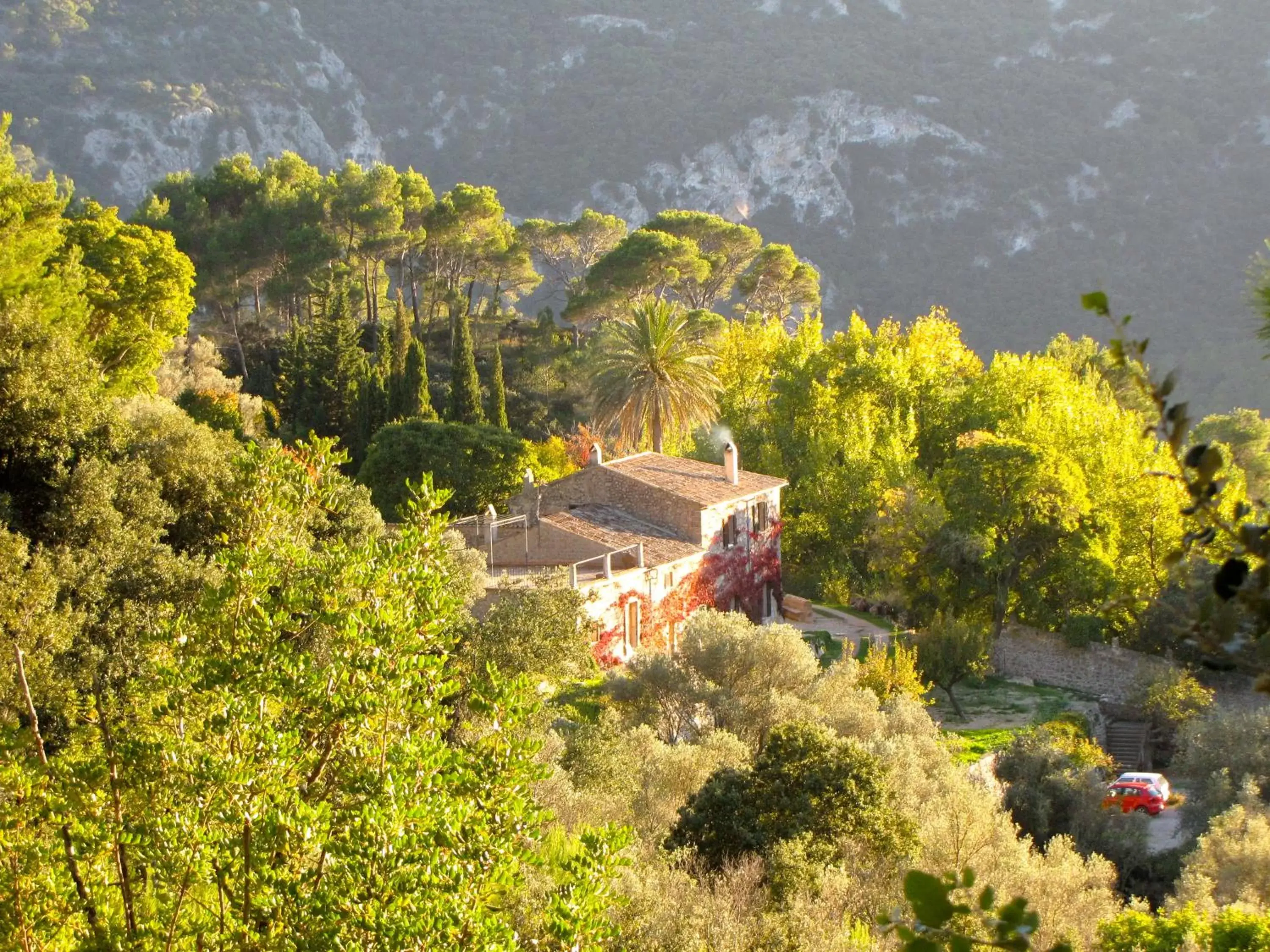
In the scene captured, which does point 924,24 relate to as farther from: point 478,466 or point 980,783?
point 980,783

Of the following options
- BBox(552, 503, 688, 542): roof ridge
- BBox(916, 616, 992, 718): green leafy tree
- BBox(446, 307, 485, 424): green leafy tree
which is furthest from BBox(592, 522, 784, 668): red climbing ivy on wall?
BBox(446, 307, 485, 424): green leafy tree

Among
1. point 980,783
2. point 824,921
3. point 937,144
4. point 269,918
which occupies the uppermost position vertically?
point 937,144

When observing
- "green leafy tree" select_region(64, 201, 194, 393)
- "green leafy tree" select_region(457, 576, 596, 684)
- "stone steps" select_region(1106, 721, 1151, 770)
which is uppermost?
"green leafy tree" select_region(64, 201, 194, 393)

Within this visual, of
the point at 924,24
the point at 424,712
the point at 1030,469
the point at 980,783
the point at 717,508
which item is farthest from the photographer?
the point at 924,24

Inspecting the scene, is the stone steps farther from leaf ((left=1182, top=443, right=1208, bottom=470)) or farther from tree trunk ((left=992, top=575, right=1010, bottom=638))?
leaf ((left=1182, top=443, right=1208, bottom=470))

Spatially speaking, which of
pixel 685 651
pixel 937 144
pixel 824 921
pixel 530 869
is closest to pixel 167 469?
pixel 685 651

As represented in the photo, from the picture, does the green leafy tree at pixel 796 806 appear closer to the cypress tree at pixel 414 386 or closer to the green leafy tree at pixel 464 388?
the cypress tree at pixel 414 386

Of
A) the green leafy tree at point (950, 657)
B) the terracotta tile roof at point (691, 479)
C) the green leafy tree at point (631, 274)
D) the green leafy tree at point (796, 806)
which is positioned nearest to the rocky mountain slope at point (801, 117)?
the green leafy tree at point (631, 274)
